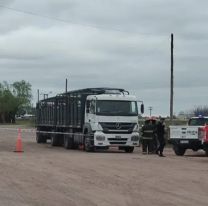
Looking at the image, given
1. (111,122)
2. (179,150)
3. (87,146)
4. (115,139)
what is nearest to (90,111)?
(111,122)

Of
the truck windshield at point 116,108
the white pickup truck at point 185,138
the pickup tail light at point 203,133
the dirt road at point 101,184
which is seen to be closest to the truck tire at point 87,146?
the truck windshield at point 116,108

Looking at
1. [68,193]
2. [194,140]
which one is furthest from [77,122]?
[68,193]

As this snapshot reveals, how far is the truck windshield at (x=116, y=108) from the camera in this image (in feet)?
104

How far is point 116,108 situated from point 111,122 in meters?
0.83

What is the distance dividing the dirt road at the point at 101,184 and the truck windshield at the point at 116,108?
8918 mm

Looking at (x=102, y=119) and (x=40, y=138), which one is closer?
(x=102, y=119)

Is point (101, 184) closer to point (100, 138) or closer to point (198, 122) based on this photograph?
point (100, 138)

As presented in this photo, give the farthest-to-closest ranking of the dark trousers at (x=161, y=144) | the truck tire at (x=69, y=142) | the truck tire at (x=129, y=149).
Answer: the truck tire at (x=69, y=142)
the truck tire at (x=129, y=149)
the dark trousers at (x=161, y=144)

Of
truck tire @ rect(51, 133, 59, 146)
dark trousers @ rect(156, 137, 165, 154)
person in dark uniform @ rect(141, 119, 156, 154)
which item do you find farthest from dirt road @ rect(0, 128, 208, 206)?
truck tire @ rect(51, 133, 59, 146)

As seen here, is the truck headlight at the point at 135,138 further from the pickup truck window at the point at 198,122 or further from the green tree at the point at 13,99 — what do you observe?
the green tree at the point at 13,99

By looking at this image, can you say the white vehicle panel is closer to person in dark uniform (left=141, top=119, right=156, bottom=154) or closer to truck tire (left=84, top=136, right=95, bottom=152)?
person in dark uniform (left=141, top=119, right=156, bottom=154)

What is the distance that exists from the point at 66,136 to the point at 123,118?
531 centimetres

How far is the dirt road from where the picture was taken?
41.9 ft

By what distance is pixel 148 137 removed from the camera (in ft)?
102
